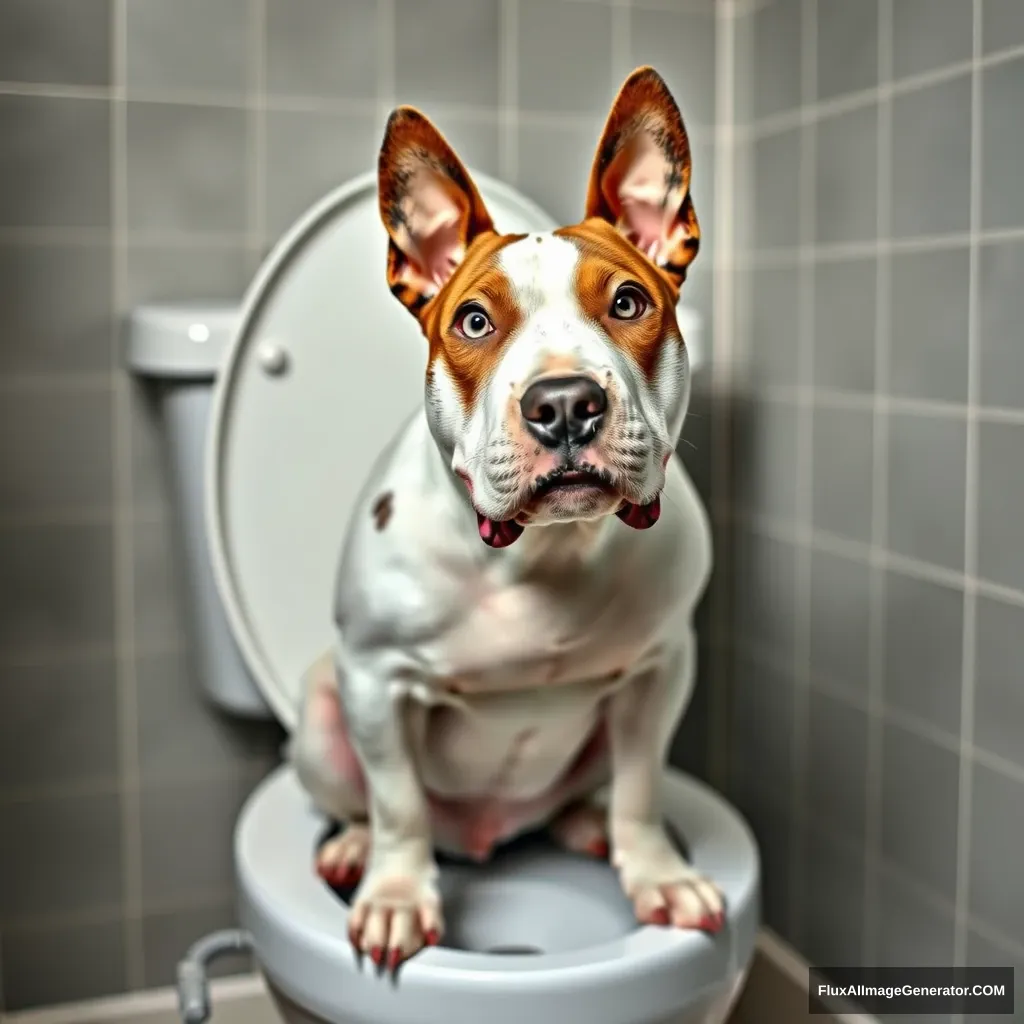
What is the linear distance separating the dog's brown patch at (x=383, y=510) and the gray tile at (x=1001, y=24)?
58 centimetres

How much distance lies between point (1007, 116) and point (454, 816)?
681mm

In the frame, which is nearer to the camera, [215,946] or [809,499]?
[215,946]

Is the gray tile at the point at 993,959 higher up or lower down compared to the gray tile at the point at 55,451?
lower down

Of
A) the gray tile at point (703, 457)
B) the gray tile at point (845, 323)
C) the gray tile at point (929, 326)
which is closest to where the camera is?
the gray tile at point (929, 326)

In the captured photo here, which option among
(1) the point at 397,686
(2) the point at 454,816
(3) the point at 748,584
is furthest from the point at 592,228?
(3) the point at 748,584

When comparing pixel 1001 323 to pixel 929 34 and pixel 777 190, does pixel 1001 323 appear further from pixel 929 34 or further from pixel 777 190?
pixel 777 190

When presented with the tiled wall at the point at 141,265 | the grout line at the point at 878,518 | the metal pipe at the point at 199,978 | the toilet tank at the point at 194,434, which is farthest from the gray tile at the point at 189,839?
the grout line at the point at 878,518

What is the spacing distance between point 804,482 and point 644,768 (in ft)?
1.45

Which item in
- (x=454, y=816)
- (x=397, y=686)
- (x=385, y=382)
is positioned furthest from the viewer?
(x=385, y=382)

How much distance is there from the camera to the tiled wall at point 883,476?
96 cm

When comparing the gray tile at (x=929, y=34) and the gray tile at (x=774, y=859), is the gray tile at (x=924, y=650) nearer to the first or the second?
the gray tile at (x=774, y=859)

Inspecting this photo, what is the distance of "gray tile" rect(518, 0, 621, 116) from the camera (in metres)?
1.22

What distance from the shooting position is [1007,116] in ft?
3.02

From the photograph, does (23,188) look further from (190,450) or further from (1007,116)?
(1007,116)
